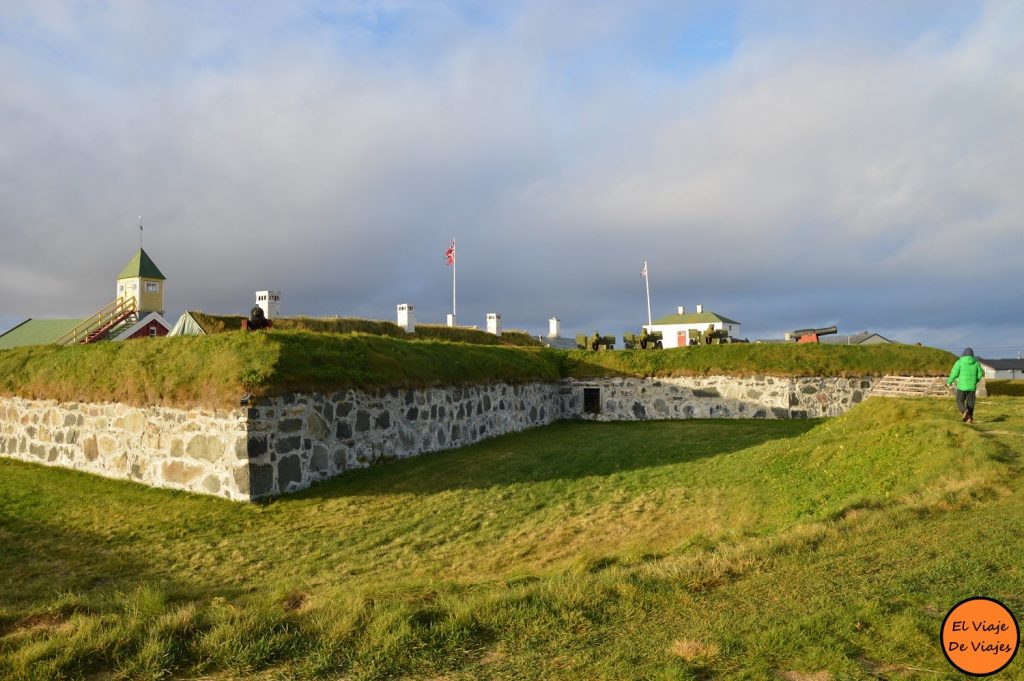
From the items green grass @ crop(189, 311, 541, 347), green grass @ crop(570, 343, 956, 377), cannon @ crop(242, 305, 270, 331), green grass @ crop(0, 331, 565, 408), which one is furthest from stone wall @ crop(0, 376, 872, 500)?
green grass @ crop(570, 343, 956, 377)

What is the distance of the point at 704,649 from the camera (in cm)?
381

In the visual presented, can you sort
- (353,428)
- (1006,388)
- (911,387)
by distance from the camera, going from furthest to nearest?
(1006,388)
(911,387)
(353,428)

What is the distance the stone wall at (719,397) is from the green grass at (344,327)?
647 cm

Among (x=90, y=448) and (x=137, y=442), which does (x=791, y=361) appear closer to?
(x=137, y=442)

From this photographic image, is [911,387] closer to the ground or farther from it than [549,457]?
farther from it

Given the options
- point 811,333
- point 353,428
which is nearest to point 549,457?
point 353,428

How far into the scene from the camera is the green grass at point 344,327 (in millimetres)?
22844

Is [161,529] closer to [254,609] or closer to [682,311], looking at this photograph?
[254,609]

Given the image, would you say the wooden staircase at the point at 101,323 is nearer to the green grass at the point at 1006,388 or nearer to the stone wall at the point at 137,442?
→ the stone wall at the point at 137,442

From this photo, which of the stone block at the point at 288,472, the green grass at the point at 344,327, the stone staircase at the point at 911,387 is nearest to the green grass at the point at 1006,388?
the stone staircase at the point at 911,387

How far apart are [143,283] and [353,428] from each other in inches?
1730

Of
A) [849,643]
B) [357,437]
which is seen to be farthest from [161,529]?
[849,643]

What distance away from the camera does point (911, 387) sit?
63.5ft

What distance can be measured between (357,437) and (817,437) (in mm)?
9848
